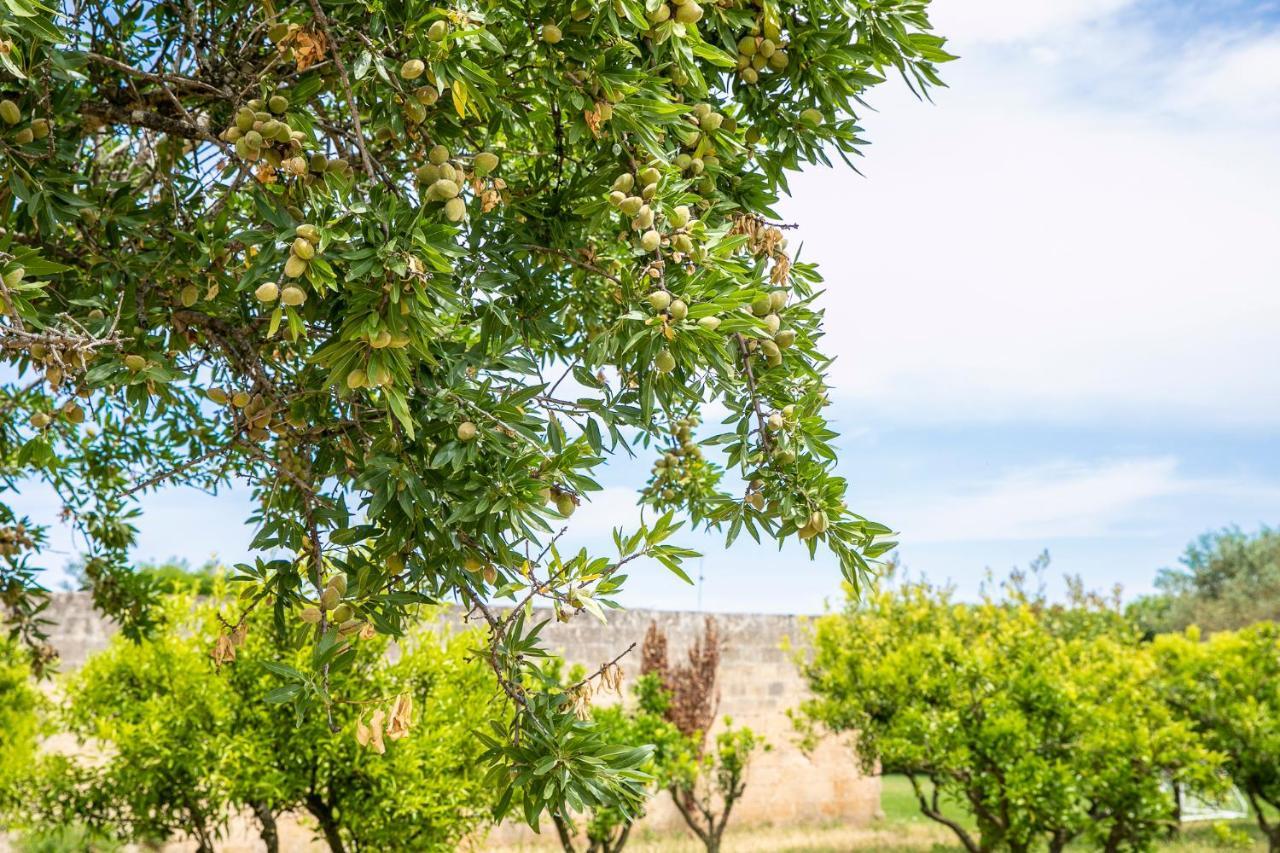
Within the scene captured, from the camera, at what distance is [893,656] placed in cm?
868

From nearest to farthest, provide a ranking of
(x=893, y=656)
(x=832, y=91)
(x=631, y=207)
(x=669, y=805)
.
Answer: (x=631, y=207)
(x=832, y=91)
(x=893, y=656)
(x=669, y=805)

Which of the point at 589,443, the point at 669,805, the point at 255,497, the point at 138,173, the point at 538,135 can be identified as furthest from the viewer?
the point at 669,805

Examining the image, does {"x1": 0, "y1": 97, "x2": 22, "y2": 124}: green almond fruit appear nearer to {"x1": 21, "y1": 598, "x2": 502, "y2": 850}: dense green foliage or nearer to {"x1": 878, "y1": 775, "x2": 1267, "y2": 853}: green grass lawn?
{"x1": 21, "y1": 598, "x2": 502, "y2": 850}: dense green foliage

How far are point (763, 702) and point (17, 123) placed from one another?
984 cm

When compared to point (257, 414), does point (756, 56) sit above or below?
above

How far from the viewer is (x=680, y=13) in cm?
201

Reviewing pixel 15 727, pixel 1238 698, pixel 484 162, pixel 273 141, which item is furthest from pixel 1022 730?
pixel 273 141

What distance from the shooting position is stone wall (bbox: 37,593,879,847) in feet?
32.1

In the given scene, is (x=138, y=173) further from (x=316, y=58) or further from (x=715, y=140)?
(x=715, y=140)

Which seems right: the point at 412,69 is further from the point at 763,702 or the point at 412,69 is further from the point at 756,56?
the point at 763,702

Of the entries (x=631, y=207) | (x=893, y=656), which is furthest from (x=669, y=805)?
(x=631, y=207)

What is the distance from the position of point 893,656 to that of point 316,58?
761 centimetres

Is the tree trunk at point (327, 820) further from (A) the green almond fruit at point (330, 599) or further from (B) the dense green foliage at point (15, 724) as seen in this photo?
(A) the green almond fruit at point (330, 599)

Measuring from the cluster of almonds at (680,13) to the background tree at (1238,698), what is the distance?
30.3 feet
